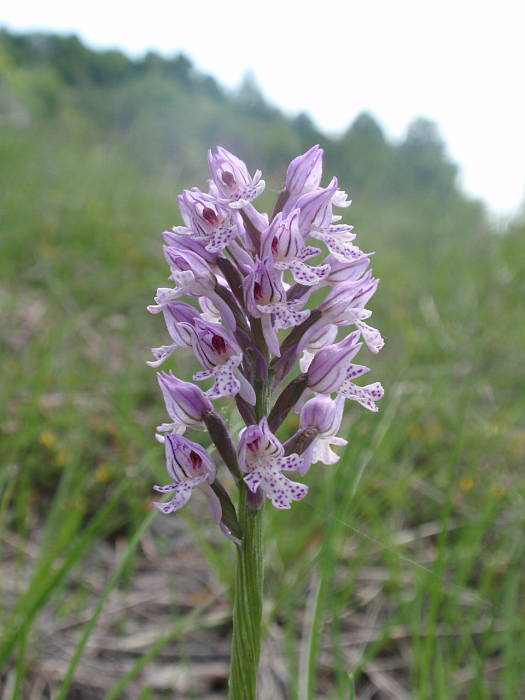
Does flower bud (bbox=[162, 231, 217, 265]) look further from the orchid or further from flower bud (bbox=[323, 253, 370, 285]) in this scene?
flower bud (bbox=[323, 253, 370, 285])

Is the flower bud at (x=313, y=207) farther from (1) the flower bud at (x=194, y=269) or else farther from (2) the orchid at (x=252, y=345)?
(1) the flower bud at (x=194, y=269)

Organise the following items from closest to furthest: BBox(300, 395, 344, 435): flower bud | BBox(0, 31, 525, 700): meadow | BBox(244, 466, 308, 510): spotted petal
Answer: BBox(244, 466, 308, 510): spotted petal < BBox(300, 395, 344, 435): flower bud < BBox(0, 31, 525, 700): meadow

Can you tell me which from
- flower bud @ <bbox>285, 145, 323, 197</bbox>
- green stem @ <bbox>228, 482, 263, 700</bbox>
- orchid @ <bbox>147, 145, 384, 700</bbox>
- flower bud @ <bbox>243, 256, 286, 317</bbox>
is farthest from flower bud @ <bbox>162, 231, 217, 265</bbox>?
green stem @ <bbox>228, 482, 263, 700</bbox>

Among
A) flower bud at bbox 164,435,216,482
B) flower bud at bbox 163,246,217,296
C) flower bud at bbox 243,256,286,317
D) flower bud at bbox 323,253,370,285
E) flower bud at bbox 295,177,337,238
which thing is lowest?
flower bud at bbox 164,435,216,482

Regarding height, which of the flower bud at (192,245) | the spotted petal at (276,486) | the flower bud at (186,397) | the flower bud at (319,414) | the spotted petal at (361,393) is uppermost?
the flower bud at (192,245)

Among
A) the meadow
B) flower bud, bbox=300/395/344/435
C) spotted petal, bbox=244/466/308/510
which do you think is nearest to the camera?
spotted petal, bbox=244/466/308/510

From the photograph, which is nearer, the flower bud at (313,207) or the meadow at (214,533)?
the flower bud at (313,207)

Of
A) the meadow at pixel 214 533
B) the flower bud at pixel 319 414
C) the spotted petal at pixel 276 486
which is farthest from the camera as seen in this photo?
the meadow at pixel 214 533

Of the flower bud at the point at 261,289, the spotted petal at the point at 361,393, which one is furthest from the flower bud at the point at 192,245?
the spotted petal at the point at 361,393
